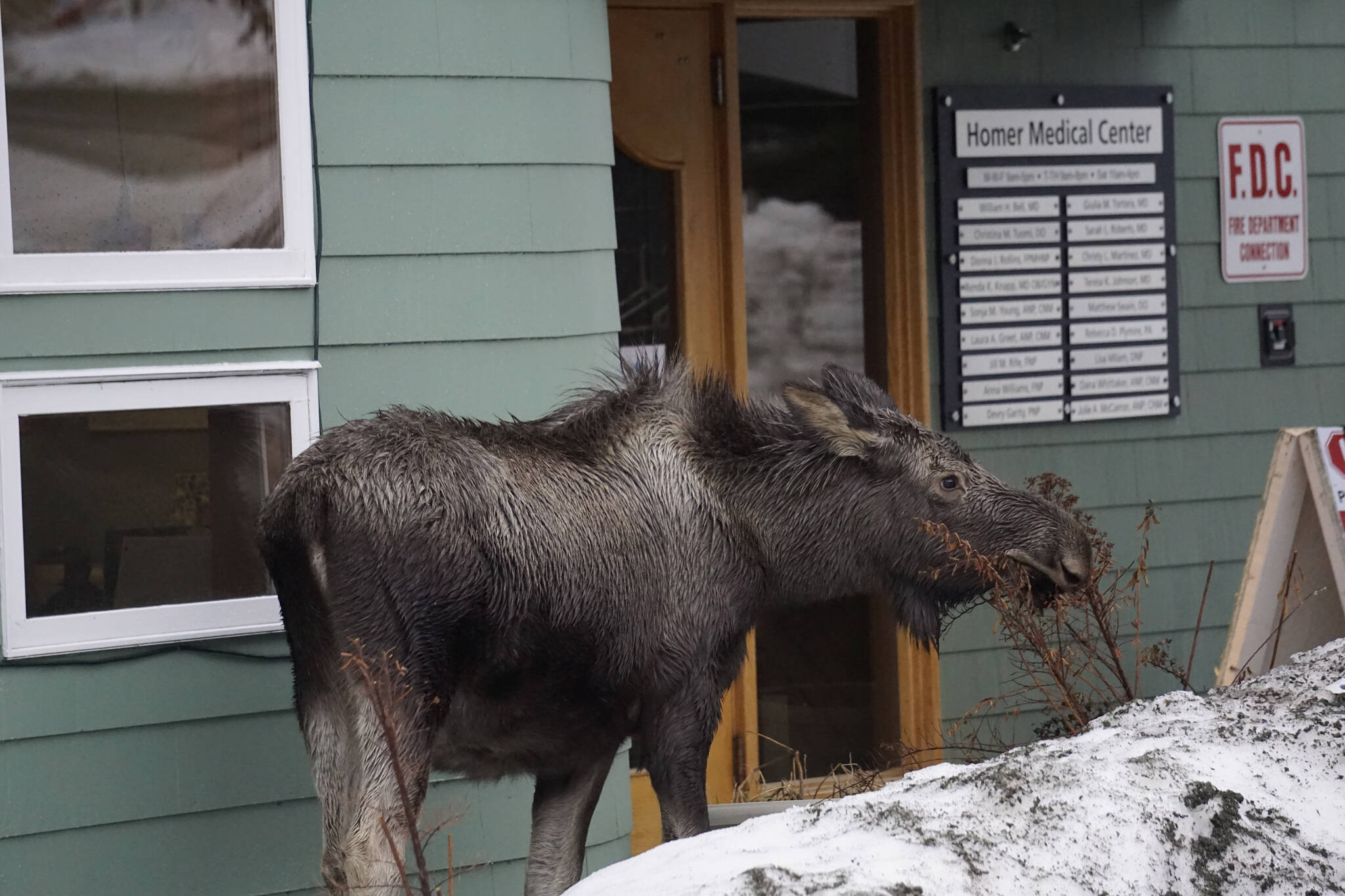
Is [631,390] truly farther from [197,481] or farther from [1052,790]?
[1052,790]

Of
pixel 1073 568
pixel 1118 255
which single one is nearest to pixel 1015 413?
pixel 1118 255

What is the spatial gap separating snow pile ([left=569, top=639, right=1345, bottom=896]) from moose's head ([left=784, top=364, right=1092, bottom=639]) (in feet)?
3.00

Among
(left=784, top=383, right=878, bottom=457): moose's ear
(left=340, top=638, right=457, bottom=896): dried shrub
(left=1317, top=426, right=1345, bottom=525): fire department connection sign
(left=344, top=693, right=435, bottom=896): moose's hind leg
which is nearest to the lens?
(left=340, top=638, right=457, bottom=896): dried shrub

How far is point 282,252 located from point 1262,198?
390 centimetres

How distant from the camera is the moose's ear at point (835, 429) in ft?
10.3

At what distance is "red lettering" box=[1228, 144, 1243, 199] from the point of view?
566cm

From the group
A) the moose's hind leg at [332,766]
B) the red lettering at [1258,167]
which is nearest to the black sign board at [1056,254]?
the red lettering at [1258,167]

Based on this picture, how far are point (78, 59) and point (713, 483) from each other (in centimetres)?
189

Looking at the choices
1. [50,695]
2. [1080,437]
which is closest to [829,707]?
[1080,437]

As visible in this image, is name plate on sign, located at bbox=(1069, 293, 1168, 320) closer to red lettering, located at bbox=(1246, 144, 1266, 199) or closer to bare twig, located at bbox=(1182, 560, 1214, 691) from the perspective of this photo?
red lettering, located at bbox=(1246, 144, 1266, 199)

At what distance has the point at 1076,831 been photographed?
75.9 inches

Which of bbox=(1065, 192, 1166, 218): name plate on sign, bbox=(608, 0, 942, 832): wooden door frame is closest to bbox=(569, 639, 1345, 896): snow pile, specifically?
bbox=(608, 0, 942, 832): wooden door frame

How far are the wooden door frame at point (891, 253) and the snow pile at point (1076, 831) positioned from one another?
2995mm

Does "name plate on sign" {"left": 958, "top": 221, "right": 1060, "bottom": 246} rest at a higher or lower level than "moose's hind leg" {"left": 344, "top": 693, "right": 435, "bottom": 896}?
higher
